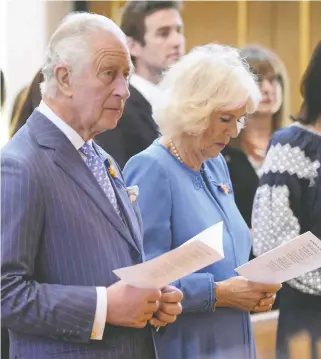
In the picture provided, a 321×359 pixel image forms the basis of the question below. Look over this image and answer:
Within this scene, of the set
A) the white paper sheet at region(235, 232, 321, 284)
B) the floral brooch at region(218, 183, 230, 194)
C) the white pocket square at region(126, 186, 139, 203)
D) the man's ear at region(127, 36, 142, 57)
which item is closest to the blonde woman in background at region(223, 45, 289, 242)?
the man's ear at region(127, 36, 142, 57)

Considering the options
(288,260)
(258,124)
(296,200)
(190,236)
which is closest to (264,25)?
(258,124)

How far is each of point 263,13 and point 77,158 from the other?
2.95 meters

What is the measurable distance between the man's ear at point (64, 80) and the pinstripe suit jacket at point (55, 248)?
0.26 feet

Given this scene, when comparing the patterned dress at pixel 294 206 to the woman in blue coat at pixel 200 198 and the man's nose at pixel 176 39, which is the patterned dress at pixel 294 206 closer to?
the woman in blue coat at pixel 200 198

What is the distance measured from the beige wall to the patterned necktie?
2.49 meters

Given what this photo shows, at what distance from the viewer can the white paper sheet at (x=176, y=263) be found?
1.85 meters

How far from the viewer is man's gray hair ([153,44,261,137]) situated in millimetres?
2564

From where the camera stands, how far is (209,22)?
4.52 metres

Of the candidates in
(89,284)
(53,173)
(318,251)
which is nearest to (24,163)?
(53,173)

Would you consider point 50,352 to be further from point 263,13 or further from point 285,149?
point 263,13

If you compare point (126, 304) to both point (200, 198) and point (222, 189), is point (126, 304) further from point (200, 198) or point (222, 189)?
point (222, 189)

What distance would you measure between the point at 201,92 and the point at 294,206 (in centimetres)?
59

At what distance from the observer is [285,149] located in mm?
2963

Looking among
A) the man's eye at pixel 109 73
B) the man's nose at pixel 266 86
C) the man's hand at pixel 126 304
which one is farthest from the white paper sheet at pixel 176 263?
the man's nose at pixel 266 86
